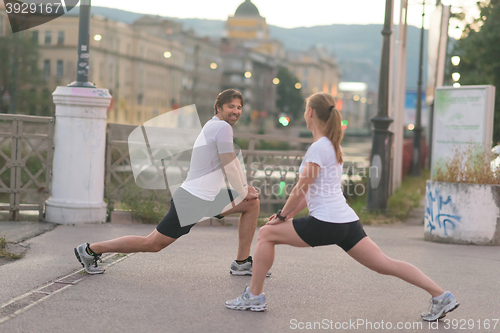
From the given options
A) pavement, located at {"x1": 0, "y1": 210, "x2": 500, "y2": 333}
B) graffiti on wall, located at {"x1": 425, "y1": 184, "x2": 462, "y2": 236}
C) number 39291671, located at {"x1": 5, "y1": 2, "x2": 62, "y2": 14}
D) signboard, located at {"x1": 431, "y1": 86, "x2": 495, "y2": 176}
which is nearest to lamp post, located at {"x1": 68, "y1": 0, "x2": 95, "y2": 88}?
pavement, located at {"x1": 0, "y1": 210, "x2": 500, "y2": 333}

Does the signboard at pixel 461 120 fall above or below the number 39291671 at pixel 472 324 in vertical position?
above

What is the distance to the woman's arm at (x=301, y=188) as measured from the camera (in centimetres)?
438

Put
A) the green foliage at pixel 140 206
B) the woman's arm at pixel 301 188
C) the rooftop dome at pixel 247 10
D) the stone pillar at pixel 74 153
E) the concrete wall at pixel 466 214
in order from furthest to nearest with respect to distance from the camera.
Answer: the rooftop dome at pixel 247 10 < the green foliage at pixel 140 206 < the stone pillar at pixel 74 153 < the concrete wall at pixel 466 214 < the woman's arm at pixel 301 188

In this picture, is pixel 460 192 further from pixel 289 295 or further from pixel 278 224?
pixel 278 224

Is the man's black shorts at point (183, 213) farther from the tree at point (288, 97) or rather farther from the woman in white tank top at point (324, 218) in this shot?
the tree at point (288, 97)

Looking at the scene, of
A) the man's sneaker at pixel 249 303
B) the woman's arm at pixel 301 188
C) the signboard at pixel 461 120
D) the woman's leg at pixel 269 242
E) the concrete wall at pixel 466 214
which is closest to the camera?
the woman's arm at pixel 301 188

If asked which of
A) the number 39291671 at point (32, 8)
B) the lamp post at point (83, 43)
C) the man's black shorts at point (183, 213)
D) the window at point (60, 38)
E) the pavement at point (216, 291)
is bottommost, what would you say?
the pavement at point (216, 291)

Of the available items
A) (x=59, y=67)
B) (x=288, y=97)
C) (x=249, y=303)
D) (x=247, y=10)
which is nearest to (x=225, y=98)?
(x=249, y=303)

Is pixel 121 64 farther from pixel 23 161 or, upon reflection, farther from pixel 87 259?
pixel 87 259

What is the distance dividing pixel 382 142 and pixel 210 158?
6741 millimetres

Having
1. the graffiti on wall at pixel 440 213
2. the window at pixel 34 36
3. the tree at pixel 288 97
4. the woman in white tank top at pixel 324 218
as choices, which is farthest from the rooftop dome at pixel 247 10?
the woman in white tank top at pixel 324 218

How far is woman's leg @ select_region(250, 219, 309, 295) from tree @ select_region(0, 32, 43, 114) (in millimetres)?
41494

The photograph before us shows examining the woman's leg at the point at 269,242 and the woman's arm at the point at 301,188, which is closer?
the woman's arm at the point at 301,188

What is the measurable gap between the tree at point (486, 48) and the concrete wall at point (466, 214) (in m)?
22.0
